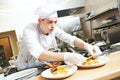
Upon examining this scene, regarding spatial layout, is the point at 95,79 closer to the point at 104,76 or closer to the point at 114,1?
the point at 104,76

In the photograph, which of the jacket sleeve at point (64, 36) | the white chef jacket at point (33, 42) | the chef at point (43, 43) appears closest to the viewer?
the chef at point (43, 43)

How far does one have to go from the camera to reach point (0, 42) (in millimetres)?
2186

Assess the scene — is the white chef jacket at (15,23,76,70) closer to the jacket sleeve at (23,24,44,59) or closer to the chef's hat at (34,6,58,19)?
the jacket sleeve at (23,24,44,59)

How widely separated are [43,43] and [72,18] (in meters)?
1.23

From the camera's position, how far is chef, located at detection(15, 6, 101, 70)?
42.0 inches

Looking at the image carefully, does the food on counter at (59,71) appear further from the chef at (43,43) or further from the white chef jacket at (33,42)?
the white chef jacket at (33,42)

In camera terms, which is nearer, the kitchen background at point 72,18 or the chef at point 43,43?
the chef at point 43,43

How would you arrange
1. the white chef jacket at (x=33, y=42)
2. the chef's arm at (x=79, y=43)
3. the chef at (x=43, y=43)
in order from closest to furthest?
the chef at (x=43, y=43), the white chef jacket at (x=33, y=42), the chef's arm at (x=79, y=43)

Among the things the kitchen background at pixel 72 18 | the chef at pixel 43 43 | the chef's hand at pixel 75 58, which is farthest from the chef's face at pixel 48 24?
the kitchen background at pixel 72 18

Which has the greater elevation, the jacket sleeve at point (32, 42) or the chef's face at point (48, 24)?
the chef's face at point (48, 24)

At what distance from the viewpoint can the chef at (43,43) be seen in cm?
107

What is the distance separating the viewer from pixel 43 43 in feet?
5.00

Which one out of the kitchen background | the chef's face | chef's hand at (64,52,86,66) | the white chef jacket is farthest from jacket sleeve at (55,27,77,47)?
the kitchen background

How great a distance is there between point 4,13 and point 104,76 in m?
1.80
